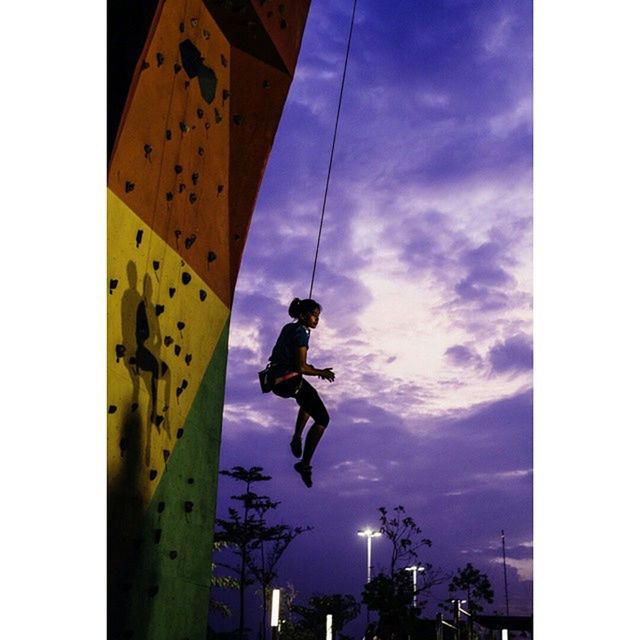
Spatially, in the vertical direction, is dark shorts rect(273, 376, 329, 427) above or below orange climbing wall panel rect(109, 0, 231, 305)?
below

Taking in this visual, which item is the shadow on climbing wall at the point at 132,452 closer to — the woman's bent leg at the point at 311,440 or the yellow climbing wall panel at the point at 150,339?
the yellow climbing wall panel at the point at 150,339

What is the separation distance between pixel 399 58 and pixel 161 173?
1595 cm

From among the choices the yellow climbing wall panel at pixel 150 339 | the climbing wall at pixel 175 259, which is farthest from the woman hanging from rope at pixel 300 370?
the yellow climbing wall panel at pixel 150 339

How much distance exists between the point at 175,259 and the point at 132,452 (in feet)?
3.01

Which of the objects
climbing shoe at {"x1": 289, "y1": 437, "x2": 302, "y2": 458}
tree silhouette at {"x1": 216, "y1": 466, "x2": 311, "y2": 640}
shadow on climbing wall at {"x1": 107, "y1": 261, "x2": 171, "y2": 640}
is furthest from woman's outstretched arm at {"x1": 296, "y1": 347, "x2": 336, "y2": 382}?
tree silhouette at {"x1": 216, "y1": 466, "x2": 311, "y2": 640}

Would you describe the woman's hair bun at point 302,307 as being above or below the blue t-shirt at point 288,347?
above

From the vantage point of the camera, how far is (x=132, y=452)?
3359mm

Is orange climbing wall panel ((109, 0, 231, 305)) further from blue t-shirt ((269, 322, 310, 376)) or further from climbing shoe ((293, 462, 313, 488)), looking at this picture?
climbing shoe ((293, 462, 313, 488))

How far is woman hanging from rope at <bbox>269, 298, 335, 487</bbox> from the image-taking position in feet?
15.8

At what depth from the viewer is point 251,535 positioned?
22.1m

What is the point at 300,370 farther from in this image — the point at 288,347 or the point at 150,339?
the point at 150,339

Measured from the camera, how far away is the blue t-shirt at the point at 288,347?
4.83 metres
